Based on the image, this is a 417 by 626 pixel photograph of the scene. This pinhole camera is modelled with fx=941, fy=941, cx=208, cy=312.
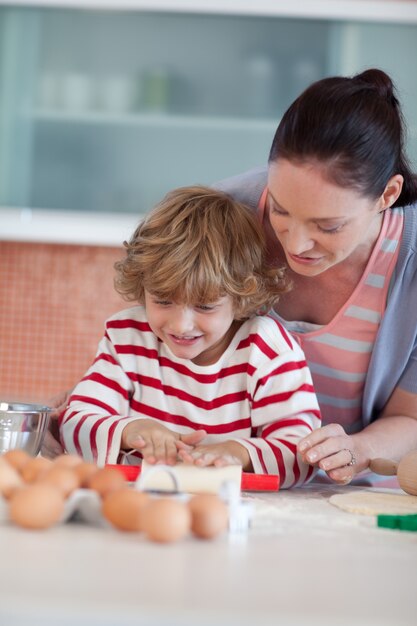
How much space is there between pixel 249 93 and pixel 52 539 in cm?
252

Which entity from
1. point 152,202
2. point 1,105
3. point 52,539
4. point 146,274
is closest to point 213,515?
point 52,539

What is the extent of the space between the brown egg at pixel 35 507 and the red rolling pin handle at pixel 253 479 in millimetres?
331

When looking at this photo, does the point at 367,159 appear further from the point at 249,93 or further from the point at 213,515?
the point at 249,93

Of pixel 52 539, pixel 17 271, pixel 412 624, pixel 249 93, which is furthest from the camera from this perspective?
pixel 17 271

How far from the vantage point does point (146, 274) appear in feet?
4.73

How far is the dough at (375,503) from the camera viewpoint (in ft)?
3.35

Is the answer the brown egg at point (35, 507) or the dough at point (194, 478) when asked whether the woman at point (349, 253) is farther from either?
the brown egg at point (35, 507)

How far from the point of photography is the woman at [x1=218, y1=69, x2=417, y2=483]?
1255 mm

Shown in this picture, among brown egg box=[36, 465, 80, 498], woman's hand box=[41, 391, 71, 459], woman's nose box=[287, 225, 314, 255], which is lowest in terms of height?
woman's hand box=[41, 391, 71, 459]

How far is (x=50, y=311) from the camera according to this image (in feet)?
10.8

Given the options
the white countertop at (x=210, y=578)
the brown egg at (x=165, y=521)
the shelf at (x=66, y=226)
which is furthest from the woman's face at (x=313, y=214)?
the shelf at (x=66, y=226)

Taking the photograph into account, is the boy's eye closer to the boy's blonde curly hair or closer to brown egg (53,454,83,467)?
the boy's blonde curly hair

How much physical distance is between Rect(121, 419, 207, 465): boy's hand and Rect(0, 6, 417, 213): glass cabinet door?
74.0 inches

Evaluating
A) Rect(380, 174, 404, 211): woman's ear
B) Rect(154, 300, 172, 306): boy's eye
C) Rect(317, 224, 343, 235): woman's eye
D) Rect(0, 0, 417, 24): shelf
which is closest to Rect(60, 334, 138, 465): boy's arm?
Rect(154, 300, 172, 306): boy's eye
